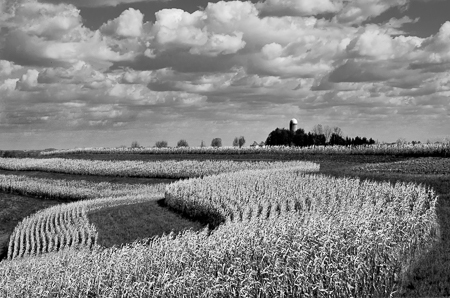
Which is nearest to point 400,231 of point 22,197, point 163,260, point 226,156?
point 163,260

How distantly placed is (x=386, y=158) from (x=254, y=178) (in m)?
25.6

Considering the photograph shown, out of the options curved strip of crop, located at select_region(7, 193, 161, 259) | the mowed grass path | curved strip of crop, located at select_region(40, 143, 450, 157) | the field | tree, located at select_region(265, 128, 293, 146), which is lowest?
curved strip of crop, located at select_region(7, 193, 161, 259)

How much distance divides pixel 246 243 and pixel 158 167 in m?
55.2

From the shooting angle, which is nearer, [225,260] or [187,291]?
[187,291]

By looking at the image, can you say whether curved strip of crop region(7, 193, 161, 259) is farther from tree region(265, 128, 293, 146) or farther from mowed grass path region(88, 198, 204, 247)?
tree region(265, 128, 293, 146)

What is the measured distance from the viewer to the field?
14766 millimetres

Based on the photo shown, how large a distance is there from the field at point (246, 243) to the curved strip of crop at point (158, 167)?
16631mm

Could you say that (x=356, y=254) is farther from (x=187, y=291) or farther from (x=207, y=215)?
(x=207, y=215)

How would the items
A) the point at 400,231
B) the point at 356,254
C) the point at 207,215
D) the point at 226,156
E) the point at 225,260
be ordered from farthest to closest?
the point at 226,156
the point at 207,215
the point at 400,231
the point at 356,254
the point at 225,260

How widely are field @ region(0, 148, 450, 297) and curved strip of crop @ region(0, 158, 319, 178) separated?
16.6m

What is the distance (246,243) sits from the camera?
52.1ft

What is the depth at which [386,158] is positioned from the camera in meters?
62.7

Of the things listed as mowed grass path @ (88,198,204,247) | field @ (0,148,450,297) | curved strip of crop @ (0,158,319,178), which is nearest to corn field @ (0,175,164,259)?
field @ (0,148,450,297)

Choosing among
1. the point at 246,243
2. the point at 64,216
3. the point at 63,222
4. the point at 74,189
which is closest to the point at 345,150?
the point at 74,189
